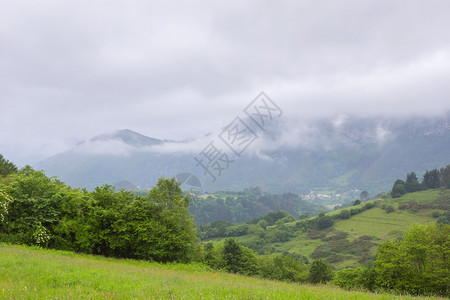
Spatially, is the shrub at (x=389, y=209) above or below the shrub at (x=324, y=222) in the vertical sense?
above

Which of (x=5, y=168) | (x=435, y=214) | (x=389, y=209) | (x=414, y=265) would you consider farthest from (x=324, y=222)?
(x=5, y=168)

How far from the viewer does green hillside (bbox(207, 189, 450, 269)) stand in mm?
125062

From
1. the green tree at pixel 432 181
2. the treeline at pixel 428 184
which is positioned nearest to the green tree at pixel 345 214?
the treeline at pixel 428 184

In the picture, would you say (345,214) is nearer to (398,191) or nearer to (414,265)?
(398,191)

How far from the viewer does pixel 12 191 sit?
88.9ft

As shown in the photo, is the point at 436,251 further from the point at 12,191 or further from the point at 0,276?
the point at 12,191

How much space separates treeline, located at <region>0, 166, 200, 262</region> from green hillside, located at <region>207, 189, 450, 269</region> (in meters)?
104

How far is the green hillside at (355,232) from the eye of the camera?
125062mm

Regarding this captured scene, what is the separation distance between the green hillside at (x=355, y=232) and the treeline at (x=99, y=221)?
104 metres

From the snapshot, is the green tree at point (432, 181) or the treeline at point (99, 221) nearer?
the treeline at point (99, 221)

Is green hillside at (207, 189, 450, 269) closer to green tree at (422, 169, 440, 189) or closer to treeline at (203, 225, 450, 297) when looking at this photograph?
green tree at (422, 169, 440, 189)

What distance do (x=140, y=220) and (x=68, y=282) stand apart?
824 inches

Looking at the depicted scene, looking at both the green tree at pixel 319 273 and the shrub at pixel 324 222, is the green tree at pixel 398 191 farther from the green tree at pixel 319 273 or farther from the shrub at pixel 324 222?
the green tree at pixel 319 273

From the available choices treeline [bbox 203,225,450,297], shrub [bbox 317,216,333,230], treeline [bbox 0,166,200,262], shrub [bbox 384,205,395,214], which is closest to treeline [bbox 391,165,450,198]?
shrub [bbox 384,205,395,214]
